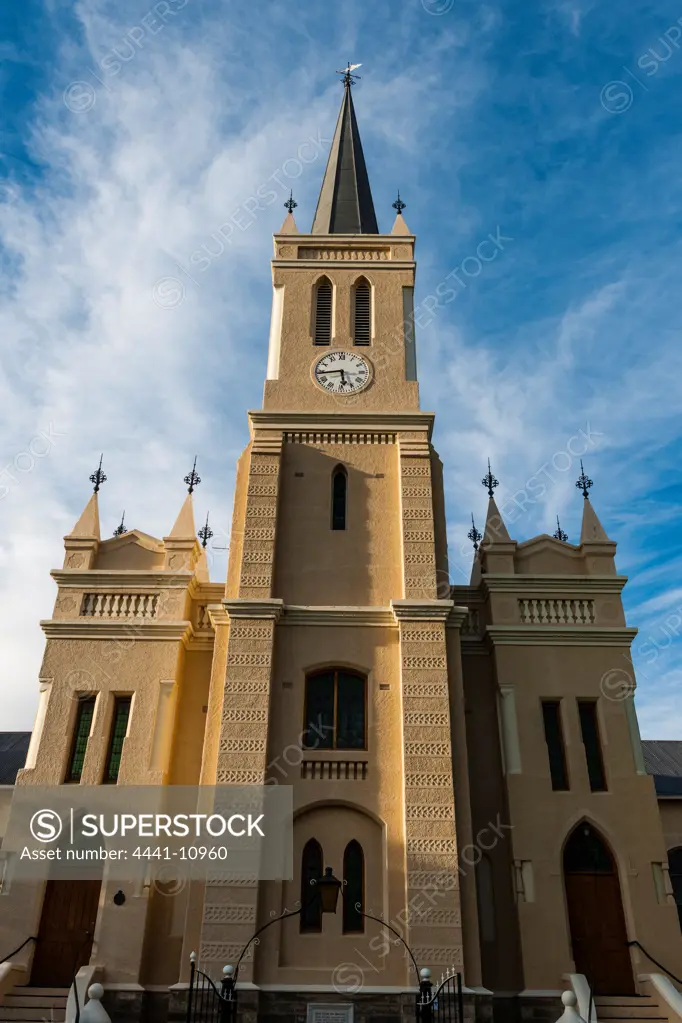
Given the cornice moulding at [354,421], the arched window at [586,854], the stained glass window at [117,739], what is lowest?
the arched window at [586,854]

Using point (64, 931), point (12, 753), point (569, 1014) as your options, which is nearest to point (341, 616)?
point (64, 931)

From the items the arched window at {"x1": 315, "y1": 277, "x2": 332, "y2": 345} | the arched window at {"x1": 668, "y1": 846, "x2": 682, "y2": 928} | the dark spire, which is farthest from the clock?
the arched window at {"x1": 668, "y1": 846, "x2": 682, "y2": 928}

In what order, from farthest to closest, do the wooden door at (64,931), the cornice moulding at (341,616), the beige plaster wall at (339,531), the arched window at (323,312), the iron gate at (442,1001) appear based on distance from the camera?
the arched window at (323,312)
the beige plaster wall at (339,531)
the cornice moulding at (341,616)
the wooden door at (64,931)
the iron gate at (442,1001)

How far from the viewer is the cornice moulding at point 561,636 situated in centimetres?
2095

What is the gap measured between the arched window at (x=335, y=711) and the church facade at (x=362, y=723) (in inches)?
1.9

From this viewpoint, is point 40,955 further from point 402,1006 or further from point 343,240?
point 343,240

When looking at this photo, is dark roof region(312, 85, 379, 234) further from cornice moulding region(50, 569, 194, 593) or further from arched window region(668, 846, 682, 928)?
arched window region(668, 846, 682, 928)

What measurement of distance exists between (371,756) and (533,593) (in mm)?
6224

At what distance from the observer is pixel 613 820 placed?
62.4 ft

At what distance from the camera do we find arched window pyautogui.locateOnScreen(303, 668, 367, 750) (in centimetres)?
1845

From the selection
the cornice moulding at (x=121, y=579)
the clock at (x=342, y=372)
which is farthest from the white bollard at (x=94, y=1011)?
the clock at (x=342, y=372)

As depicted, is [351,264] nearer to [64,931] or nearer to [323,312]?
[323,312]

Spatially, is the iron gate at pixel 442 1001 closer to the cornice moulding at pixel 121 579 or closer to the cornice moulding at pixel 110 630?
the cornice moulding at pixel 110 630

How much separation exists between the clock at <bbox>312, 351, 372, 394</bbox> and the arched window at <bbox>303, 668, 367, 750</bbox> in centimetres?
789
